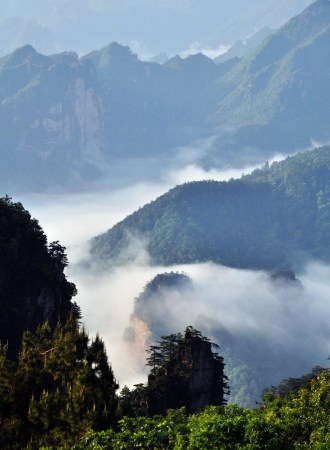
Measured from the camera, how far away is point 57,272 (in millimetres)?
104875

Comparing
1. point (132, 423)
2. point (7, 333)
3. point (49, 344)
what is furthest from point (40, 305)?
point (132, 423)

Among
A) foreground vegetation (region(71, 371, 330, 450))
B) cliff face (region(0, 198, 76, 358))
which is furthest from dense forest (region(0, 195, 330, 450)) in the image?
cliff face (region(0, 198, 76, 358))

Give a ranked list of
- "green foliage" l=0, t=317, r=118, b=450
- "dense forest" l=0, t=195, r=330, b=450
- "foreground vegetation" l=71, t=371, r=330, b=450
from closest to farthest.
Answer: "foreground vegetation" l=71, t=371, r=330, b=450 < "dense forest" l=0, t=195, r=330, b=450 < "green foliage" l=0, t=317, r=118, b=450

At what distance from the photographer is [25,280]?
98.2 metres

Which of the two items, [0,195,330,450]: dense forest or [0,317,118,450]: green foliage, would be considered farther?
[0,317,118,450]: green foliage

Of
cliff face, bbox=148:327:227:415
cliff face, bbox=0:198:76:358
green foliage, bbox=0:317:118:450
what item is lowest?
green foliage, bbox=0:317:118:450

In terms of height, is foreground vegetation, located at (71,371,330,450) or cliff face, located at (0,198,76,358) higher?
cliff face, located at (0,198,76,358)

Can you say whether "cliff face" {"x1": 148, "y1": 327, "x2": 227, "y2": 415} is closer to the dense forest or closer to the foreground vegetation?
the dense forest

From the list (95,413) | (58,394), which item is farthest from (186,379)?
(95,413)

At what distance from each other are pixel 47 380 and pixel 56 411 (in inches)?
215

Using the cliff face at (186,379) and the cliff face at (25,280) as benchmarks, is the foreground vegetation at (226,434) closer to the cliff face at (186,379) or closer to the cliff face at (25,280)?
the cliff face at (25,280)

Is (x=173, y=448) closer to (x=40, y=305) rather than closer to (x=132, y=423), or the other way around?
(x=132, y=423)

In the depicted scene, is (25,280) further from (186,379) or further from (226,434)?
(226,434)

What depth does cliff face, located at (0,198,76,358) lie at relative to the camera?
311 feet
